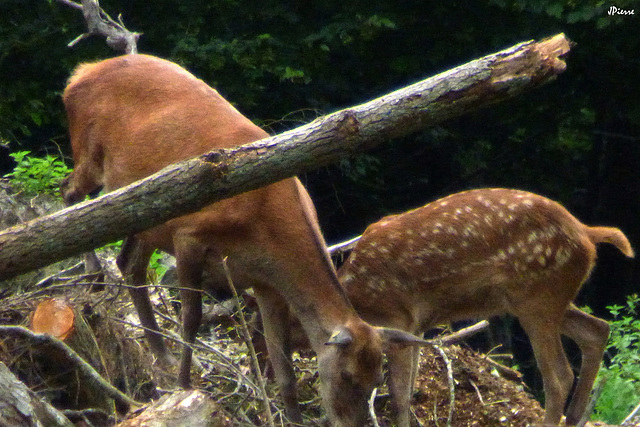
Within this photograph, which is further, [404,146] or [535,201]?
[404,146]

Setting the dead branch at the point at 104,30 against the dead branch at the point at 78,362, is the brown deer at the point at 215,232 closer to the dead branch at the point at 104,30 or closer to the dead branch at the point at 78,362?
the dead branch at the point at 78,362

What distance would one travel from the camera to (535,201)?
6688 mm

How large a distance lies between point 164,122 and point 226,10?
14.8 ft

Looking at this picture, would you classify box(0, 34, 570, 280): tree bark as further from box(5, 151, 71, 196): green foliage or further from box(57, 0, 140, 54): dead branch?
box(57, 0, 140, 54): dead branch

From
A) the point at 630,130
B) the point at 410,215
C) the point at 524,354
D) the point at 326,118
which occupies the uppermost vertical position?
the point at 326,118

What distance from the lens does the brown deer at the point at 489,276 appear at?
21.4 ft

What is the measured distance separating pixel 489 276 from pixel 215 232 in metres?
2.04

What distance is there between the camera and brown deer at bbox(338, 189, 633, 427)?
6.52 meters

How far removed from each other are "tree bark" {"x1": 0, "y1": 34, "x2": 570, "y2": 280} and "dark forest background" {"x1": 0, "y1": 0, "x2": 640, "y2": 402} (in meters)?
5.25

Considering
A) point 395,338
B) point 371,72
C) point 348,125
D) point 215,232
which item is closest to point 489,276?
point 395,338

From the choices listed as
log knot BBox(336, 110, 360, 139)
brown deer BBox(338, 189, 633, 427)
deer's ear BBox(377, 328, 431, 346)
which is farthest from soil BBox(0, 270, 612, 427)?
log knot BBox(336, 110, 360, 139)

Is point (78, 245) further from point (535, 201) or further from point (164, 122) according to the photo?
point (535, 201)

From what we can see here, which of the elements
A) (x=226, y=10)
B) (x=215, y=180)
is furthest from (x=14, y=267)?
(x=226, y=10)

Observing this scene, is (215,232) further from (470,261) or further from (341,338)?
(470,261)
